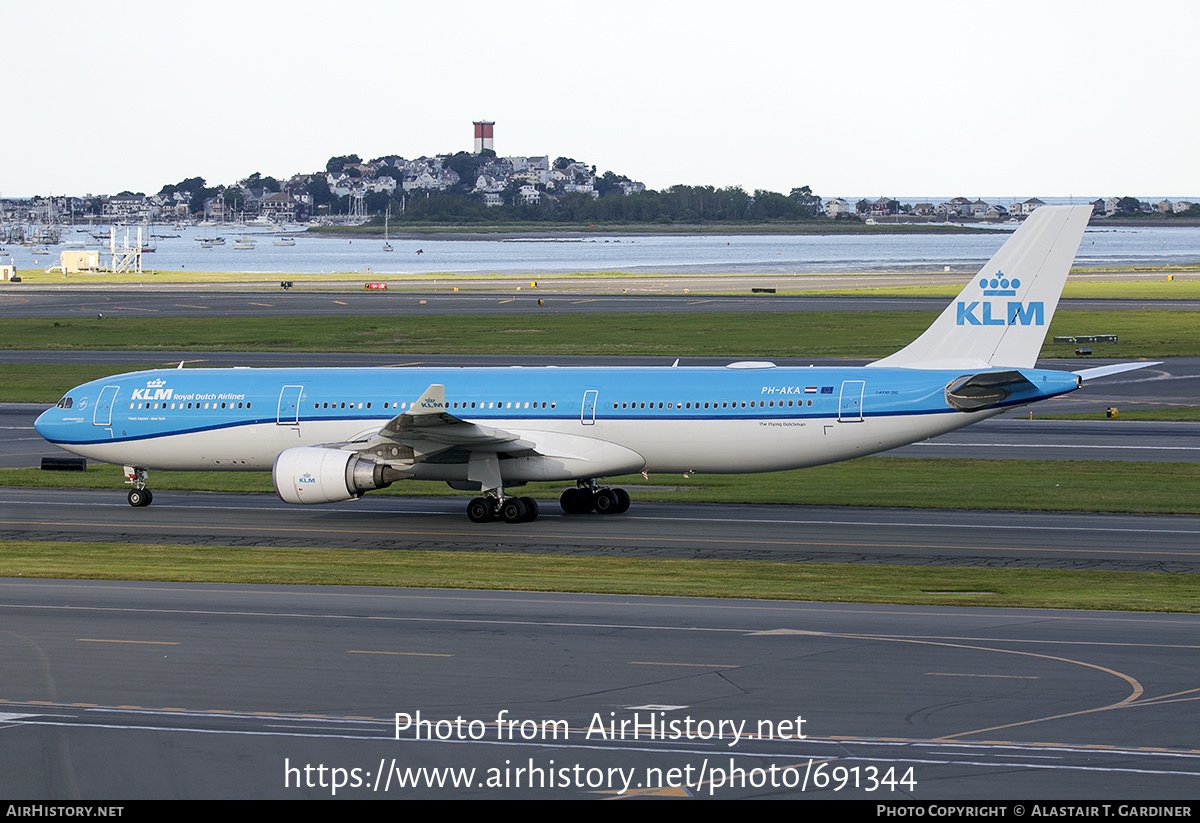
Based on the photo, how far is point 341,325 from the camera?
95.5 meters

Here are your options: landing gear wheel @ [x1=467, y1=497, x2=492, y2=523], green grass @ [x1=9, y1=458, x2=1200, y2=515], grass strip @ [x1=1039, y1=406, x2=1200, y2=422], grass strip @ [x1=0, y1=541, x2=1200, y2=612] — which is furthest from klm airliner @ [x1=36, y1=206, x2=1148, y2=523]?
grass strip @ [x1=1039, y1=406, x2=1200, y2=422]

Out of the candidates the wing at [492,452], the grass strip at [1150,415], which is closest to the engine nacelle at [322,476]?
the wing at [492,452]

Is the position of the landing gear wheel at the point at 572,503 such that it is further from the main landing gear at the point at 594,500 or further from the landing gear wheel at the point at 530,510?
the landing gear wheel at the point at 530,510

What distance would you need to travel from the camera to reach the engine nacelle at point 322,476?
35.1m

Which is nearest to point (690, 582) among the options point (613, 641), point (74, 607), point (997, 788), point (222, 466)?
point (613, 641)

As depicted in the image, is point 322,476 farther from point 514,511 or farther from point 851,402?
point 851,402

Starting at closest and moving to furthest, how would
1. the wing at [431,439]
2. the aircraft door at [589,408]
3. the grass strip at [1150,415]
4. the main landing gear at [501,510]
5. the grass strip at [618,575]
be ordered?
the grass strip at [618,575]
the wing at [431,439]
the main landing gear at [501,510]
the aircraft door at [589,408]
the grass strip at [1150,415]

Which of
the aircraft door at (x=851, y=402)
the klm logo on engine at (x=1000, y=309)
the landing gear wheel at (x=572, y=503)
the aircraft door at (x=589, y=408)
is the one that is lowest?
the landing gear wheel at (x=572, y=503)

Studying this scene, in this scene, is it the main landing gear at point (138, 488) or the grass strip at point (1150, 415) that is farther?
the grass strip at point (1150, 415)

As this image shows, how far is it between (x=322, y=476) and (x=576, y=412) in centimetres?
685

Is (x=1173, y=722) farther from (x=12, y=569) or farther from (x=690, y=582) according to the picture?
(x=12, y=569)

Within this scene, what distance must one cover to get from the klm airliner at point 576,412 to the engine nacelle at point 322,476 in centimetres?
4
